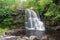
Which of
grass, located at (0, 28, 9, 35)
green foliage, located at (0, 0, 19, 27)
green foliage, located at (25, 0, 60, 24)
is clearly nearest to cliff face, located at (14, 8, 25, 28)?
green foliage, located at (0, 0, 19, 27)

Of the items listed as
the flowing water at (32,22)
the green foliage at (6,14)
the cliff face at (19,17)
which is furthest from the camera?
the flowing water at (32,22)

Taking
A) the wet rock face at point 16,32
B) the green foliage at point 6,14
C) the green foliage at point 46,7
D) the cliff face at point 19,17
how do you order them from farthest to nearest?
the cliff face at point 19,17 → the green foliage at point 6,14 → the wet rock face at point 16,32 → the green foliage at point 46,7

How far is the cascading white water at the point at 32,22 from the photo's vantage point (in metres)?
16.3

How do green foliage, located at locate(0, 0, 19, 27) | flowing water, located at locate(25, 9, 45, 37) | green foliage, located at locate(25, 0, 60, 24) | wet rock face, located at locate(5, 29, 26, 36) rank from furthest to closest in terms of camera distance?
flowing water, located at locate(25, 9, 45, 37), green foliage, located at locate(0, 0, 19, 27), wet rock face, located at locate(5, 29, 26, 36), green foliage, located at locate(25, 0, 60, 24)

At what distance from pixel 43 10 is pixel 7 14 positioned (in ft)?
10.5

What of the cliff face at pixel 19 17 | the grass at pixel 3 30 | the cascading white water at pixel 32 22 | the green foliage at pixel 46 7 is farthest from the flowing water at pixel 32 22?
the grass at pixel 3 30

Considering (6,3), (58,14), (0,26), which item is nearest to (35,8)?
(6,3)

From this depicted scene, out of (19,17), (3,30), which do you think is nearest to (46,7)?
(19,17)

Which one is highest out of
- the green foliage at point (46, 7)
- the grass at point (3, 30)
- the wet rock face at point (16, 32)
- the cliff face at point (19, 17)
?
the green foliage at point (46, 7)

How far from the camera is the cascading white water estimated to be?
16330mm

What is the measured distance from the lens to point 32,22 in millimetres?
16891

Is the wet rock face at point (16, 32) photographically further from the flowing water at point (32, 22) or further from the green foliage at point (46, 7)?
the green foliage at point (46, 7)

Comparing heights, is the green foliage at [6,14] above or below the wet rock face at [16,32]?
above

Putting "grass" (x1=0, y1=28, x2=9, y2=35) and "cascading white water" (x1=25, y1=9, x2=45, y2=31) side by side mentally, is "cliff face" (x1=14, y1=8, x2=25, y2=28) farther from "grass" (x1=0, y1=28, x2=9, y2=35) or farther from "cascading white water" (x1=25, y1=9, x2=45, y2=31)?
"grass" (x1=0, y1=28, x2=9, y2=35)
